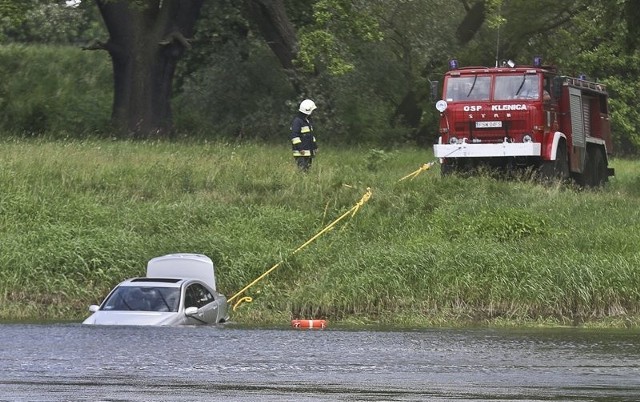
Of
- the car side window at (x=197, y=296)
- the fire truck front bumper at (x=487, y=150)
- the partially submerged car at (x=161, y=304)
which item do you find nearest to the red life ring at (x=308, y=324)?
the partially submerged car at (x=161, y=304)

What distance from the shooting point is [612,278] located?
2442 cm

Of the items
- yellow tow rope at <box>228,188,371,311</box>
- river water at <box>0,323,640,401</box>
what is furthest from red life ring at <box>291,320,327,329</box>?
yellow tow rope at <box>228,188,371,311</box>

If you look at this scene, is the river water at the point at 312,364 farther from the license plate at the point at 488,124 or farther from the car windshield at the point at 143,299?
the license plate at the point at 488,124

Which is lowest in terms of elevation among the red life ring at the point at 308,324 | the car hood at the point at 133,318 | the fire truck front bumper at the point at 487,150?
the red life ring at the point at 308,324

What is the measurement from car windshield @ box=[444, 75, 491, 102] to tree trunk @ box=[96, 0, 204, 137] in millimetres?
11673

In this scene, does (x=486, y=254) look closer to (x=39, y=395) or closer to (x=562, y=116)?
(x=562, y=116)

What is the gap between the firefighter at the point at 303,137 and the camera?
30.9 m

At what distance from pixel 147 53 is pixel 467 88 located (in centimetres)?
1309

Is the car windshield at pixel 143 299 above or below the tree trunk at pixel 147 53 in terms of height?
below

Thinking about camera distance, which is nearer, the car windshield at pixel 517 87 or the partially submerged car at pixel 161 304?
the partially submerged car at pixel 161 304

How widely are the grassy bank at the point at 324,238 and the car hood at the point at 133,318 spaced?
8.87 feet

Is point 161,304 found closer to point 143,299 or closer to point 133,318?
point 143,299

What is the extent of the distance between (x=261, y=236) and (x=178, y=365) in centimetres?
1044

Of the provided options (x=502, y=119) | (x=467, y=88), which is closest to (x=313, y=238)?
(x=502, y=119)
